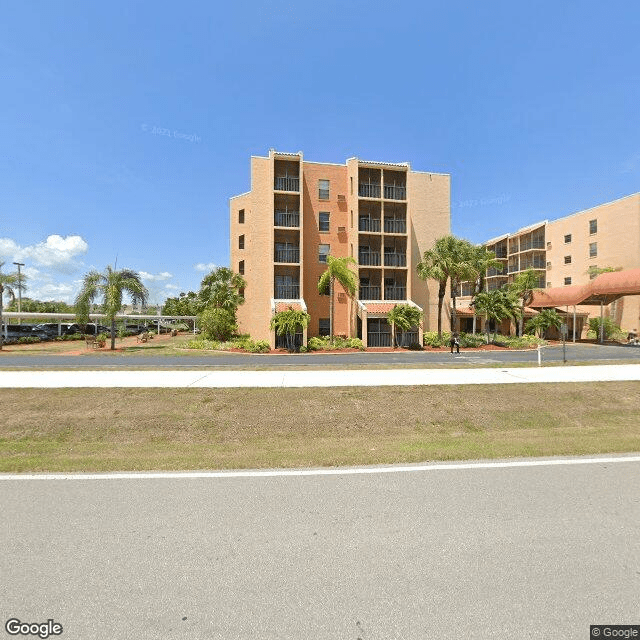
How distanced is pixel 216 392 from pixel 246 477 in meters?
6.11

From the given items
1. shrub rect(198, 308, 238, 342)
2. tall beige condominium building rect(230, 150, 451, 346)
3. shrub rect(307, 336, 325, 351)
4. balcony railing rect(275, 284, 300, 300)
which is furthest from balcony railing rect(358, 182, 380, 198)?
shrub rect(198, 308, 238, 342)

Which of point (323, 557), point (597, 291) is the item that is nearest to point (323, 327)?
point (597, 291)

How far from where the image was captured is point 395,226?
3152 cm

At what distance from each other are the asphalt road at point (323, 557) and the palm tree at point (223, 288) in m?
27.2

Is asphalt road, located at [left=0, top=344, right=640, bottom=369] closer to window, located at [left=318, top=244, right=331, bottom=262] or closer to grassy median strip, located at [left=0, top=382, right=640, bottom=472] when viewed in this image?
grassy median strip, located at [left=0, top=382, right=640, bottom=472]

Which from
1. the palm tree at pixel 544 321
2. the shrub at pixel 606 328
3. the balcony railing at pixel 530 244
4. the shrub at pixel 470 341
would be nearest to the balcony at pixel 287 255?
the shrub at pixel 470 341

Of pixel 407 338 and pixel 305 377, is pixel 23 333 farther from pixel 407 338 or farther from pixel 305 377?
pixel 407 338

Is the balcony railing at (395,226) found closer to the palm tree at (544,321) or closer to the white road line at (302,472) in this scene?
the palm tree at (544,321)

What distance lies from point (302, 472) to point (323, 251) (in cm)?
2788

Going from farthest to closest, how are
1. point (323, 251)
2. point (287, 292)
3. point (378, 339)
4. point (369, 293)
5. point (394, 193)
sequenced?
1. point (323, 251)
2. point (394, 193)
3. point (369, 293)
4. point (287, 292)
5. point (378, 339)

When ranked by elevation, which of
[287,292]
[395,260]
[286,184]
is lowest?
[287,292]

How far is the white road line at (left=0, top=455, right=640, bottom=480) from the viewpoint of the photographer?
5195mm

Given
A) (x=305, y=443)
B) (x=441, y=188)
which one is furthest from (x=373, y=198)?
(x=305, y=443)

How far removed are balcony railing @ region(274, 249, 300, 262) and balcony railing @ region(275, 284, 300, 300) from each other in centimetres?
236
